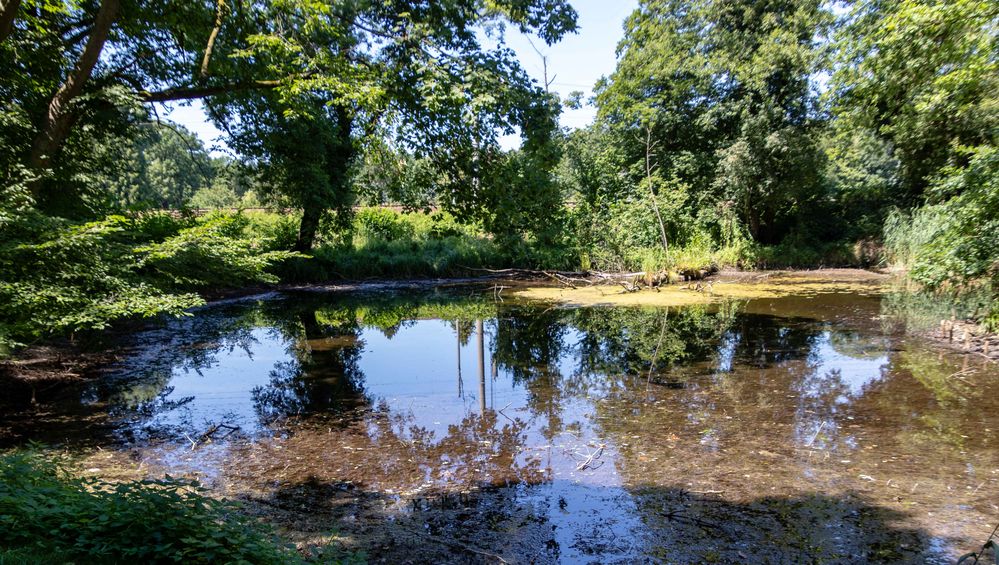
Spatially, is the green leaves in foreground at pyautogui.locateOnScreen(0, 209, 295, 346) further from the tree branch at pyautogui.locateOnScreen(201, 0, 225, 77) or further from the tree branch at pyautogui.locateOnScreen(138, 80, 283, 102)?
the tree branch at pyautogui.locateOnScreen(201, 0, 225, 77)

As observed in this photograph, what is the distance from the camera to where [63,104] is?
7.07m

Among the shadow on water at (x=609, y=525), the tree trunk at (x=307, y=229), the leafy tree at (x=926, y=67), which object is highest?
the leafy tree at (x=926, y=67)

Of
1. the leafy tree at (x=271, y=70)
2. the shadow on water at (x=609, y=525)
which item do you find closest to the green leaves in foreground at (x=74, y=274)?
the leafy tree at (x=271, y=70)

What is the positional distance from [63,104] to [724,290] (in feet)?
50.6

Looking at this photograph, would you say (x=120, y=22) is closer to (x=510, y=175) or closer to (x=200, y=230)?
(x=200, y=230)

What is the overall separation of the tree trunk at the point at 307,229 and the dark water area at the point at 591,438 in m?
6.93

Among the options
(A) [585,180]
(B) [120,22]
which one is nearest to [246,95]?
(B) [120,22]

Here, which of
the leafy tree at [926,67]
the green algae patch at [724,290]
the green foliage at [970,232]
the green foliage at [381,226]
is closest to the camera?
the green foliage at [970,232]

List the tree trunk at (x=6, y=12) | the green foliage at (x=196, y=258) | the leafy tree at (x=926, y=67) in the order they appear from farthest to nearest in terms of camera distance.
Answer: the leafy tree at (x=926, y=67), the green foliage at (x=196, y=258), the tree trunk at (x=6, y=12)

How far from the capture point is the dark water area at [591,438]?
4.05 metres

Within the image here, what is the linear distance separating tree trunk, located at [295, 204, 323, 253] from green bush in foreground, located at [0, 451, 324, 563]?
14.5 m

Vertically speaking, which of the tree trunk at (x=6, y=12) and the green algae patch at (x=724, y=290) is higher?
the tree trunk at (x=6, y=12)

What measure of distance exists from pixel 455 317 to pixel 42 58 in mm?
8772

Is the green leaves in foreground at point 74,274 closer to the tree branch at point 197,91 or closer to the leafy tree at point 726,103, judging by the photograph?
the tree branch at point 197,91
